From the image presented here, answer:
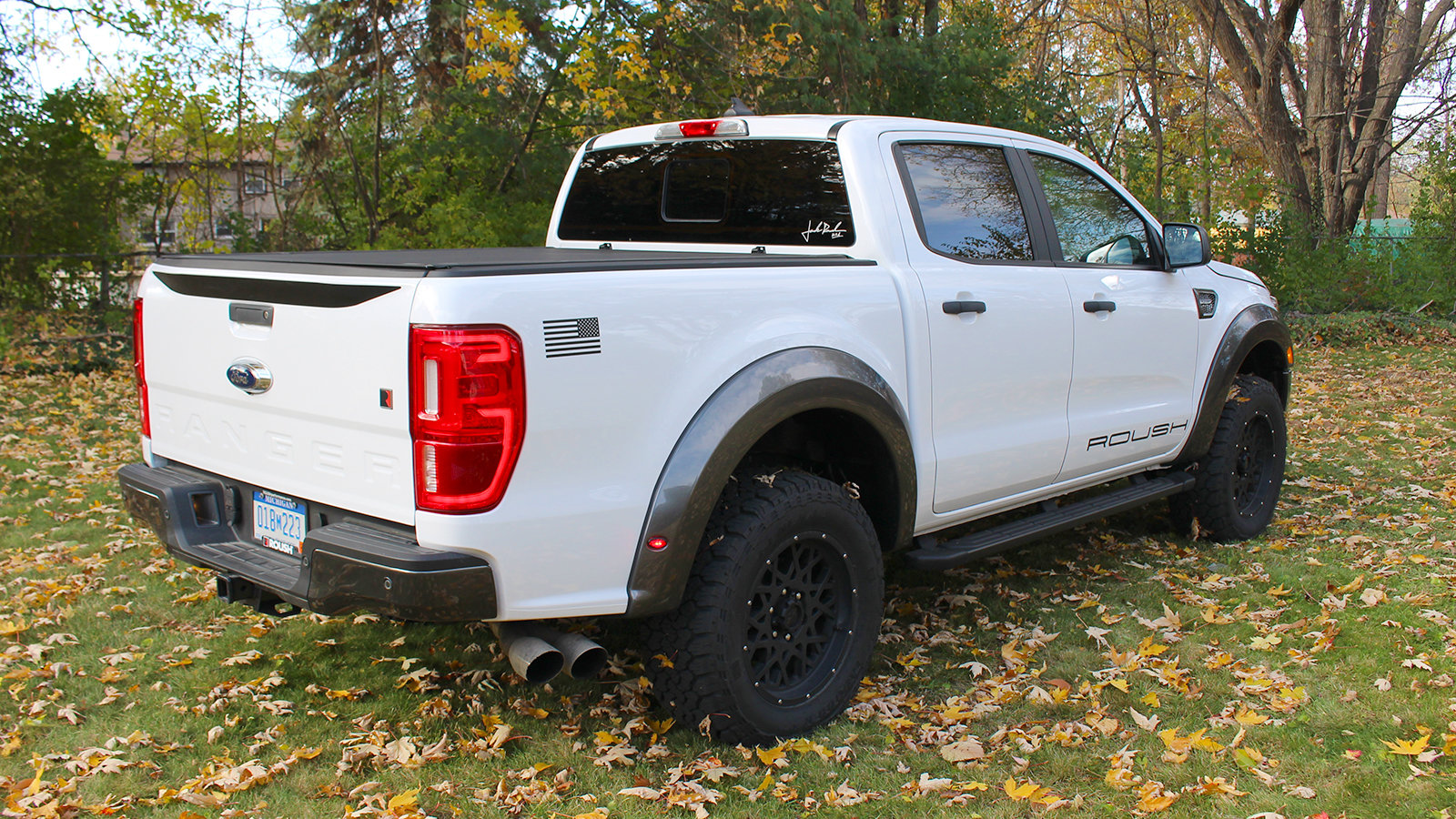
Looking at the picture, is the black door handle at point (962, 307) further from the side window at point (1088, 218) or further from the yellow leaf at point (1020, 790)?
the yellow leaf at point (1020, 790)

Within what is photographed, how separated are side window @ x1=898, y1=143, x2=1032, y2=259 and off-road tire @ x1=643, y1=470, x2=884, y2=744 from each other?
113 cm

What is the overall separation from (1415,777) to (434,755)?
9.46 feet

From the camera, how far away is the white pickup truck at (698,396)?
2.64 meters

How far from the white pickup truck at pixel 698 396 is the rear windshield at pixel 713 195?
1cm

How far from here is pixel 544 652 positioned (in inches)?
110

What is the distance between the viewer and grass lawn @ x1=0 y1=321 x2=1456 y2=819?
3043mm

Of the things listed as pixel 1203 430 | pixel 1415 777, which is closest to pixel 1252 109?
pixel 1203 430

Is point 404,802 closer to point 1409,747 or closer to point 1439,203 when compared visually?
point 1409,747

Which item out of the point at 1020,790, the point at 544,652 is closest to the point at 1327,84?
the point at 1020,790

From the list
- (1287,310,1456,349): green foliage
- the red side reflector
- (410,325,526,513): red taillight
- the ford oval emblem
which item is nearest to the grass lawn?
(410,325,526,513): red taillight

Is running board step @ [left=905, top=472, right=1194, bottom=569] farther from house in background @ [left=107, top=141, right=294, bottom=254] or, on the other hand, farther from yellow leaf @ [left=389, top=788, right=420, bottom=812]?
house in background @ [left=107, top=141, right=294, bottom=254]

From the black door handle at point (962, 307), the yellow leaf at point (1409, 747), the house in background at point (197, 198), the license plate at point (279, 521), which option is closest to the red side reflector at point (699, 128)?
the black door handle at point (962, 307)

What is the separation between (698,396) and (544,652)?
2.62ft

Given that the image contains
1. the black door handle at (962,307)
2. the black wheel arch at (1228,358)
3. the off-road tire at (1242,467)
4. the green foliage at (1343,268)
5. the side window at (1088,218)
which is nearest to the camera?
the black door handle at (962,307)
